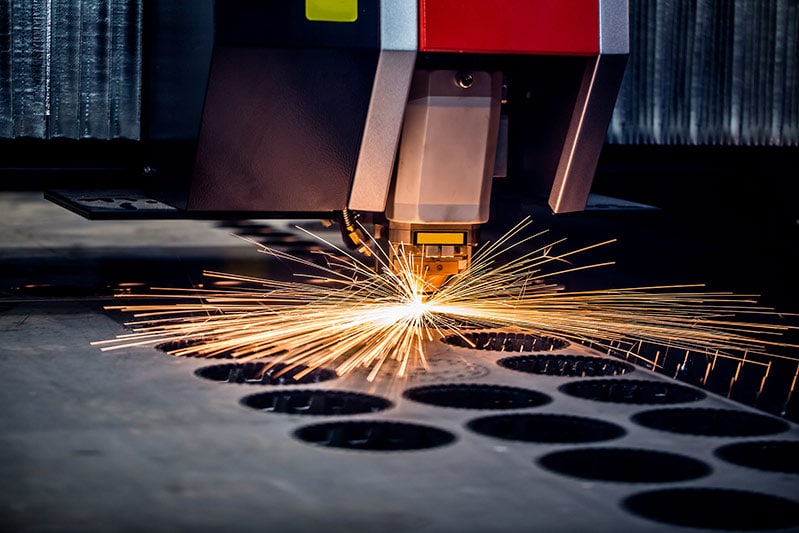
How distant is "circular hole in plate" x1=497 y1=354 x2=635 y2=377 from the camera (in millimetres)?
2467

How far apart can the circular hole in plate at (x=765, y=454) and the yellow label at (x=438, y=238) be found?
0.84 m

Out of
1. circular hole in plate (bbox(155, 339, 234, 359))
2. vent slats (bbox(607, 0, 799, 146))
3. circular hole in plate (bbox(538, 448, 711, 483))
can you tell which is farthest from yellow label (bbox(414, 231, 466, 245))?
vent slats (bbox(607, 0, 799, 146))

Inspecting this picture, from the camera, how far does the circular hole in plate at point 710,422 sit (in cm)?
202

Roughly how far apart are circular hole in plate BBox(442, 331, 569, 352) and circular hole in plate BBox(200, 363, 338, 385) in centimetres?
44

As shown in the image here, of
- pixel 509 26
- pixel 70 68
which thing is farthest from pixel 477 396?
pixel 70 68

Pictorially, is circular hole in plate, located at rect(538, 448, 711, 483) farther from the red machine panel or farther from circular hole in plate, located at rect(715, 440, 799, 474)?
the red machine panel

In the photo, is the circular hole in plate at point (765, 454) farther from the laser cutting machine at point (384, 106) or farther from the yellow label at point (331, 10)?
the yellow label at point (331, 10)

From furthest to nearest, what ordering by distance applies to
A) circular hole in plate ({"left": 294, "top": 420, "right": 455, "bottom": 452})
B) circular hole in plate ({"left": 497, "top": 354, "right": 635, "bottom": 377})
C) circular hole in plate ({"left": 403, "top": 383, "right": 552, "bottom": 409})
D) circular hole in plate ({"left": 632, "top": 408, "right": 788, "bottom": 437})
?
circular hole in plate ({"left": 497, "top": 354, "right": 635, "bottom": 377}) → circular hole in plate ({"left": 403, "top": 383, "right": 552, "bottom": 409}) → circular hole in plate ({"left": 632, "top": 408, "right": 788, "bottom": 437}) → circular hole in plate ({"left": 294, "top": 420, "right": 455, "bottom": 452})

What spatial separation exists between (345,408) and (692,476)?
2.08ft

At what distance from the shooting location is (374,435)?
196cm

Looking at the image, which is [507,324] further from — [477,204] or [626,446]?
[626,446]

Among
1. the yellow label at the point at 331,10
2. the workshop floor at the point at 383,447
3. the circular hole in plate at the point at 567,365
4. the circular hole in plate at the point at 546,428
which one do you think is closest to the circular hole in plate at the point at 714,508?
the workshop floor at the point at 383,447

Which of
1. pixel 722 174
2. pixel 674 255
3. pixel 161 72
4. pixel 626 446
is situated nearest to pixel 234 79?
pixel 161 72

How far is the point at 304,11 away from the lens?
2.27 metres
